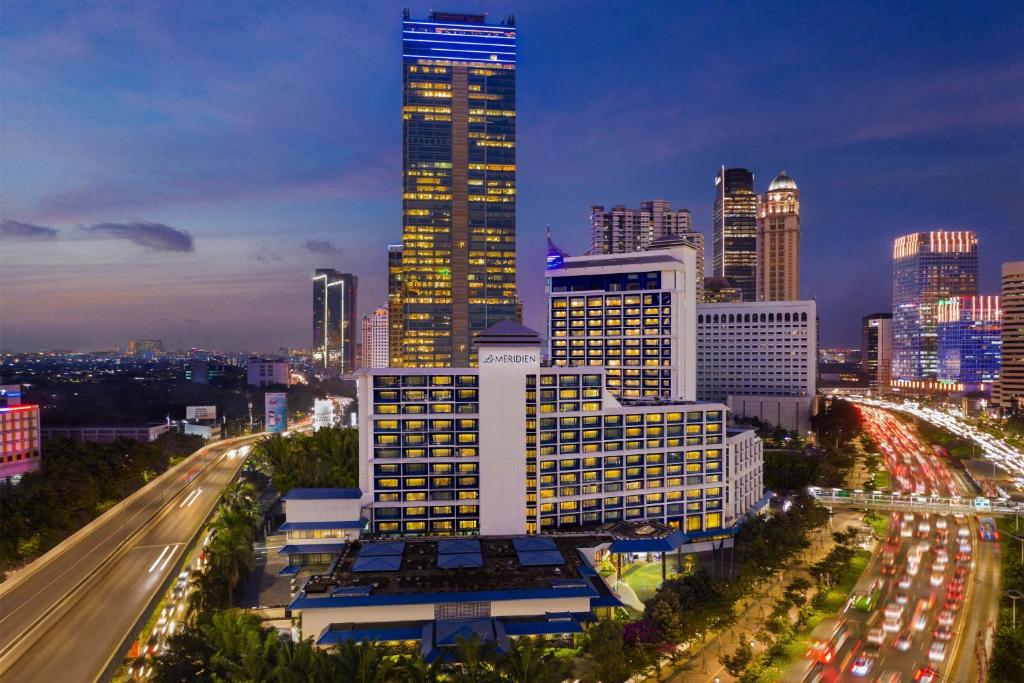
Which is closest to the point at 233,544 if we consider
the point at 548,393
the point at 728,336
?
the point at 548,393

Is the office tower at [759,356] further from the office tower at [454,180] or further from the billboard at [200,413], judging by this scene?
the billboard at [200,413]

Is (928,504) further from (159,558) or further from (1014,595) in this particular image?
(159,558)

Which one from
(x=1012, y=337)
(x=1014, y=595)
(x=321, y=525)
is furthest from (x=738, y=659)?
(x=1012, y=337)

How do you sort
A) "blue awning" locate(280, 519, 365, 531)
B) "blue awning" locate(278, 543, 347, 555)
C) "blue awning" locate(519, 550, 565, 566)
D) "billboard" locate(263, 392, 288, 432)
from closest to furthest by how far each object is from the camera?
"blue awning" locate(519, 550, 565, 566) < "blue awning" locate(278, 543, 347, 555) < "blue awning" locate(280, 519, 365, 531) < "billboard" locate(263, 392, 288, 432)

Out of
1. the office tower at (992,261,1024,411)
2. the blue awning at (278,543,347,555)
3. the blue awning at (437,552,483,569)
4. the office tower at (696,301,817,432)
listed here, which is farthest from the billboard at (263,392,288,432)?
the office tower at (992,261,1024,411)

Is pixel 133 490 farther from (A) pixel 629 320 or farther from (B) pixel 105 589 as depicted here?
(A) pixel 629 320

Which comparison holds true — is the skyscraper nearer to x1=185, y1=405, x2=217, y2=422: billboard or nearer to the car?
x1=185, y1=405, x2=217, y2=422: billboard
